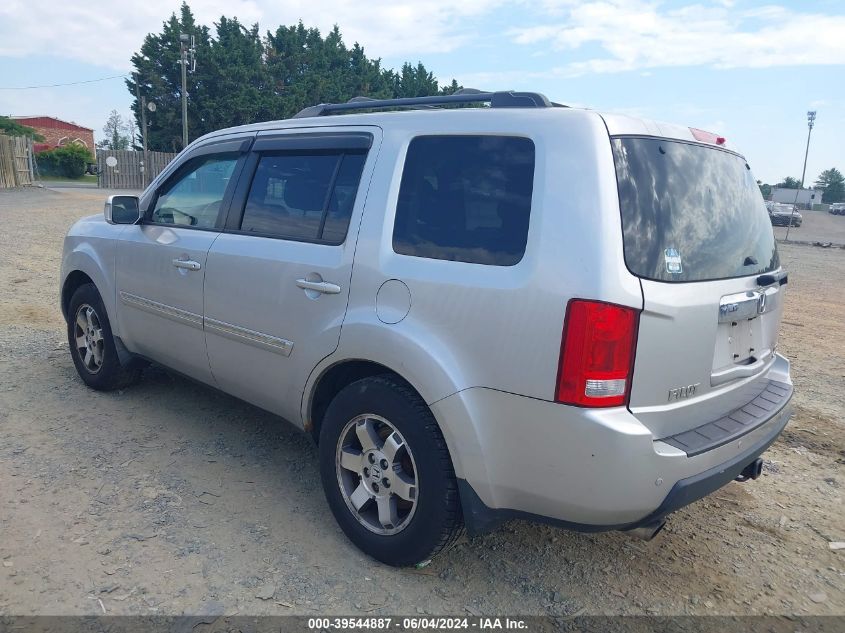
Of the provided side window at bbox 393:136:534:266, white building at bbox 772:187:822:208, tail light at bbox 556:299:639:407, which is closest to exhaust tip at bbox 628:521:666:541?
tail light at bbox 556:299:639:407

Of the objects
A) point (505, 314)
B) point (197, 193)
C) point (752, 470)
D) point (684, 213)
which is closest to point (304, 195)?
point (197, 193)

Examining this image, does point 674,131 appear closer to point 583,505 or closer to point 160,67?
point 583,505

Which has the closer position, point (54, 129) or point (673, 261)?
point (673, 261)

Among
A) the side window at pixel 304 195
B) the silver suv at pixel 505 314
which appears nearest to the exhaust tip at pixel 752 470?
the silver suv at pixel 505 314

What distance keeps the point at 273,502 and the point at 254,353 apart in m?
0.78

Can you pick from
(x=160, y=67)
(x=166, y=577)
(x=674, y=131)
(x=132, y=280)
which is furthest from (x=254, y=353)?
(x=160, y=67)

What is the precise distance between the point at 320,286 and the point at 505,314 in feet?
3.29

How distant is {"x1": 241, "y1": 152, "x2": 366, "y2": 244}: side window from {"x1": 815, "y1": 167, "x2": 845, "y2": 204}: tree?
9235cm

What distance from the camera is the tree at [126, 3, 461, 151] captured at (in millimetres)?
45656

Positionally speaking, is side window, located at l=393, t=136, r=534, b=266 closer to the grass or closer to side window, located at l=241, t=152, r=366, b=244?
side window, located at l=241, t=152, r=366, b=244

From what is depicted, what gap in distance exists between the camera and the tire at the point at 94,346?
4645 millimetres

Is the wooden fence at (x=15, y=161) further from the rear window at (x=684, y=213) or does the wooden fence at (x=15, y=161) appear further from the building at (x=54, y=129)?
the building at (x=54, y=129)

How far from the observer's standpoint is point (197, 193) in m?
4.07

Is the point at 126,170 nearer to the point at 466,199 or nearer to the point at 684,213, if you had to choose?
the point at 466,199
